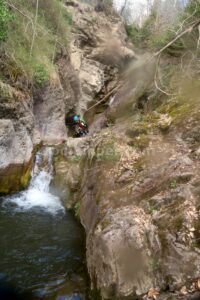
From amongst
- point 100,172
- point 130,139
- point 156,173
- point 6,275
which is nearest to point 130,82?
point 130,139

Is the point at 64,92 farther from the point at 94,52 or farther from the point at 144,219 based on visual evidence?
the point at 144,219

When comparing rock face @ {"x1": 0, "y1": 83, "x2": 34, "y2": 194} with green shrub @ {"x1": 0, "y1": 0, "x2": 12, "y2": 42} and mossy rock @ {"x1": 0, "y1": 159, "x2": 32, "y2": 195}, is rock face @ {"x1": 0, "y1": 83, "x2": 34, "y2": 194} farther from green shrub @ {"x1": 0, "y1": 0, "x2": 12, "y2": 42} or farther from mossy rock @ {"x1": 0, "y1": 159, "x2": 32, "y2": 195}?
green shrub @ {"x1": 0, "y1": 0, "x2": 12, "y2": 42}

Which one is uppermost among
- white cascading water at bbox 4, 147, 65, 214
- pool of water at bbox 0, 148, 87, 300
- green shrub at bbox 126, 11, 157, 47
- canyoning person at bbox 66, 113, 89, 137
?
green shrub at bbox 126, 11, 157, 47

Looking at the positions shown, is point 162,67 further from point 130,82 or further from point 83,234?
point 83,234

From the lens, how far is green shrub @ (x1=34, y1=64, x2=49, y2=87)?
14.9m

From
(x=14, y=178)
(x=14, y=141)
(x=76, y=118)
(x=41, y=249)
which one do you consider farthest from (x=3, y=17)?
(x=76, y=118)

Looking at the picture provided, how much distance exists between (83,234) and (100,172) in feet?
6.22

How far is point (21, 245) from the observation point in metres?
7.90

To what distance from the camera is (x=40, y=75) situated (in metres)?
15.0

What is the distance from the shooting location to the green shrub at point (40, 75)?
14.9 m

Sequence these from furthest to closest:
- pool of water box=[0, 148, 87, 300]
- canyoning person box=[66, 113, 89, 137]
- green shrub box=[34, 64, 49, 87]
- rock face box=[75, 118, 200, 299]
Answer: canyoning person box=[66, 113, 89, 137]
green shrub box=[34, 64, 49, 87]
pool of water box=[0, 148, 87, 300]
rock face box=[75, 118, 200, 299]

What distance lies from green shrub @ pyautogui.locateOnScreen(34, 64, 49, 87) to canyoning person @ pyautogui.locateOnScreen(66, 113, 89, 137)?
380 centimetres

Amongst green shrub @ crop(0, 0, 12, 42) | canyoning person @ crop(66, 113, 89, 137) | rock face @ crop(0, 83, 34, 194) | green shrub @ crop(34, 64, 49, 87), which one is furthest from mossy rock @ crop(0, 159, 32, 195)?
canyoning person @ crop(66, 113, 89, 137)

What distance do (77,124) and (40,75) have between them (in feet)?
14.6
